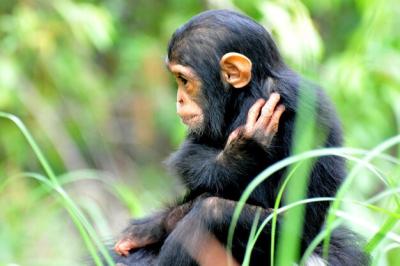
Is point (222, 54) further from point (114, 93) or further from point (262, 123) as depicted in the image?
point (114, 93)

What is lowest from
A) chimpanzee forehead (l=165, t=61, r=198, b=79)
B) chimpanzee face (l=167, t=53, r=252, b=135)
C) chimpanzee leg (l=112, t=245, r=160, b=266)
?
chimpanzee leg (l=112, t=245, r=160, b=266)

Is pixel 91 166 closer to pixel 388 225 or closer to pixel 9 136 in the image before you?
pixel 9 136

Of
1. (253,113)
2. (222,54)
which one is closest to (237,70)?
(222,54)

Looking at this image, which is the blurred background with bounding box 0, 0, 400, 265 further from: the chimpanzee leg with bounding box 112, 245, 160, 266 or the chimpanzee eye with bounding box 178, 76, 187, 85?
the chimpanzee eye with bounding box 178, 76, 187, 85

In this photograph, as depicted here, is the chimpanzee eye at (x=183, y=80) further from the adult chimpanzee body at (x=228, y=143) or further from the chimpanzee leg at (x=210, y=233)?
the chimpanzee leg at (x=210, y=233)

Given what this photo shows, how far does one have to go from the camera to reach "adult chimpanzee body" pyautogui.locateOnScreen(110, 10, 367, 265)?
9.71ft

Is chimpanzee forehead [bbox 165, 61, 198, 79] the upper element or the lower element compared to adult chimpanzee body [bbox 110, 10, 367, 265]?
upper

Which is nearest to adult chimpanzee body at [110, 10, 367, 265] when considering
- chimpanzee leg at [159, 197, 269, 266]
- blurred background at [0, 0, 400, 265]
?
chimpanzee leg at [159, 197, 269, 266]

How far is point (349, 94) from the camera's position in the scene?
5.80 m

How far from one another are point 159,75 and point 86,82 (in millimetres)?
1017

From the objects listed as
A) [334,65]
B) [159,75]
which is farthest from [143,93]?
[334,65]

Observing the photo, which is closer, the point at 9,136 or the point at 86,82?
the point at 9,136

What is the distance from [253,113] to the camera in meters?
3.06

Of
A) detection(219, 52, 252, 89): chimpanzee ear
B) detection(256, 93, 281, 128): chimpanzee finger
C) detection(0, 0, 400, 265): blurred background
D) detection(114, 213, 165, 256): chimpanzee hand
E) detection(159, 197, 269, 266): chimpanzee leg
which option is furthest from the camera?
detection(0, 0, 400, 265): blurred background
